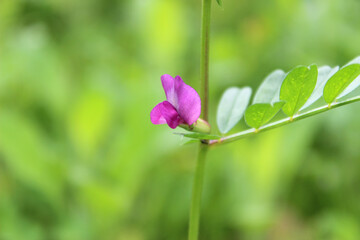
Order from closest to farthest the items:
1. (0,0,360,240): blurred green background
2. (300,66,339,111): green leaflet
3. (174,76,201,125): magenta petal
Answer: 1. (174,76,201,125): magenta petal
2. (300,66,339,111): green leaflet
3. (0,0,360,240): blurred green background

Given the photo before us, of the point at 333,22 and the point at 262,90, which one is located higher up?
the point at 333,22

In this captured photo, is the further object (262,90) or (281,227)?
(281,227)

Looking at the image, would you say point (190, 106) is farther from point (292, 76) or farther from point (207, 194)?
point (207, 194)

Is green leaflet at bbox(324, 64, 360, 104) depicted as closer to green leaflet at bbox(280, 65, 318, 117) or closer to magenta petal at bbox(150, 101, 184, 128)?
green leaflet at bbox(280, 65, 318, 117)

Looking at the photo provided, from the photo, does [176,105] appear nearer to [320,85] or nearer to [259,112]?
[259,112]

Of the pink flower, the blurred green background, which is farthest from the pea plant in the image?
the blurred green background

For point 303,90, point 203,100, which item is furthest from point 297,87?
point 203,100

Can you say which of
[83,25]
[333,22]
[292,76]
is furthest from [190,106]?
[83,25]

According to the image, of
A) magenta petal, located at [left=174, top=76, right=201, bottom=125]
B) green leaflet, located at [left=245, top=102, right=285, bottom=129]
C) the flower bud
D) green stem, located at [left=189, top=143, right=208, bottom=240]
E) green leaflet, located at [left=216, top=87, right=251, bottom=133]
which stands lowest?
green stem, located at [left=189, top=143, right=208, bottom=240]
